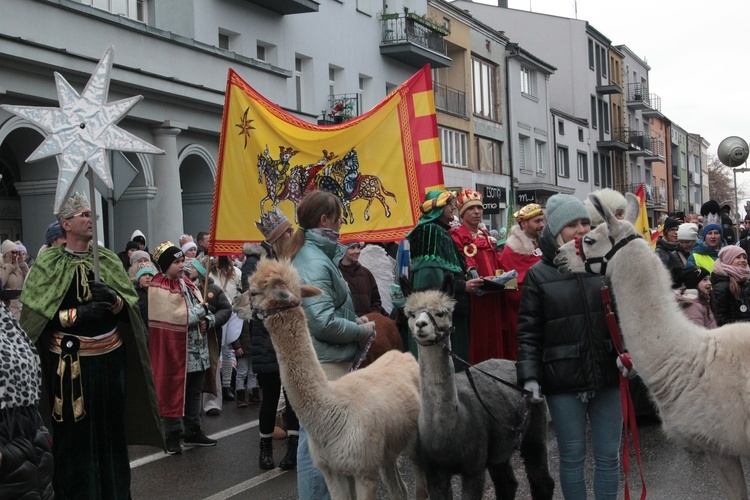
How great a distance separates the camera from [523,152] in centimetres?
4391

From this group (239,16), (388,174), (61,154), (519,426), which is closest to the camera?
(519,426)

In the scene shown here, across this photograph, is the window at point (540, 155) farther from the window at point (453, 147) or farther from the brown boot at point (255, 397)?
the brown boot at point (255, 397)

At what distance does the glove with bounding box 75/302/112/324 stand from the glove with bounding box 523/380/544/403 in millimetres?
2660

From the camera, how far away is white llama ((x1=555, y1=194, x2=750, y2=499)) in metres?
4.62

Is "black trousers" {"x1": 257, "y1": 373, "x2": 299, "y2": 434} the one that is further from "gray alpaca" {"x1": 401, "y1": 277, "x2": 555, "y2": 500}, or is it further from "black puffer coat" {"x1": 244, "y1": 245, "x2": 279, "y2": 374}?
"gray alpaca" {"x1": 401, "y1": 277, "x2": 555, "y2": 500}

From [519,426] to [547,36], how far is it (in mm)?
51408

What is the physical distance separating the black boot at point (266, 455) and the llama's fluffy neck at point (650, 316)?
385 centimetres

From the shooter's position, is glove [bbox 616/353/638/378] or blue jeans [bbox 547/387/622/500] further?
blue jeans [bbox 547/387/622/500]

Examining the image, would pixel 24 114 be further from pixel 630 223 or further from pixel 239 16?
pixel 239 16

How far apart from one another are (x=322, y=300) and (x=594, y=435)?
1.74 meters

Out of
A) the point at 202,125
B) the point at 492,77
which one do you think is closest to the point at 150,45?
the point at 202,125

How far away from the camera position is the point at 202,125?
794 inches

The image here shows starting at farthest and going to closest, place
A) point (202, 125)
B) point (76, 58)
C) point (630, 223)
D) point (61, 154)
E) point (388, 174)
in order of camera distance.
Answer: point (202, 125) < point (76, 58) < point (388, 174) < point (61, 154) < point (630, 223)

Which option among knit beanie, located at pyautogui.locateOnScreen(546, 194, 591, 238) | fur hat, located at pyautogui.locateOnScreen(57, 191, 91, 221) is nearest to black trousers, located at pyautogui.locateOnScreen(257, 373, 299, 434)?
fur hat, located at pyautogui.locateOnScreen(57, 191, 91, 221)
